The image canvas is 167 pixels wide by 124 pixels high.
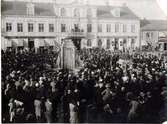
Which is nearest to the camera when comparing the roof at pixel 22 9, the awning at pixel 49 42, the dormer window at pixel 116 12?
the roof at pixel 22 9

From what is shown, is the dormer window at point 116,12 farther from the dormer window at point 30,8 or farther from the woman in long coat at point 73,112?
the woman in long coat at point 73,112

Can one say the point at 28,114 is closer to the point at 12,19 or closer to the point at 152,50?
the point at 12,19

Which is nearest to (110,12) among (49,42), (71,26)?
(71,26)

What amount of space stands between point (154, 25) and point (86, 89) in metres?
0.83

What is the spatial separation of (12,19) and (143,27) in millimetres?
1108

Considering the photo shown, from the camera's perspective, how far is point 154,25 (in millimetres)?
2670

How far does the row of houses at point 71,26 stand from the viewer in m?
2.38

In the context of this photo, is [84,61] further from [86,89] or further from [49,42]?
→ [49,42]

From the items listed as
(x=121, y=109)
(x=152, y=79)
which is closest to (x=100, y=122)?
(x=121, y=109)

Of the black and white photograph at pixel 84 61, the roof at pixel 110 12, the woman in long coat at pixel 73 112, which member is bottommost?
the woman in long coat at pixel 73 112

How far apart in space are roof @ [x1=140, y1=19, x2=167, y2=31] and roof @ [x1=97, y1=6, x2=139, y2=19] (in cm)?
10

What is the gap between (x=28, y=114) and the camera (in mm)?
2400

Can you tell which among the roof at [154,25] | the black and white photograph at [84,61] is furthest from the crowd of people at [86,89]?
the roof at [154,25]

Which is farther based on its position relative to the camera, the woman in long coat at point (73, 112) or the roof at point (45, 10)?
the woman in long coat at point (73, 112)
